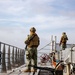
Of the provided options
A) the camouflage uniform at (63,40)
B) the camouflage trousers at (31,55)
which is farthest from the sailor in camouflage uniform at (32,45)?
the camouflage uniform at (63,40)

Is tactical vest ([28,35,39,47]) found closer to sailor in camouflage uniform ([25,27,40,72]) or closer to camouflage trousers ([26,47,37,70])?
sailor in camouflage uniform ([25,27,40,72])

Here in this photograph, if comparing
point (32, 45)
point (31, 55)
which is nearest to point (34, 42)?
point (32, 45)

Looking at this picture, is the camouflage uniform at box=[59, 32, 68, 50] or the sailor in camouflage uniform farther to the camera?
the camouflage uniform at box=[59, 32, 68, 50]

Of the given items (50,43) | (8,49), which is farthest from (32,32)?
(50,43)

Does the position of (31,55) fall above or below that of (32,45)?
below

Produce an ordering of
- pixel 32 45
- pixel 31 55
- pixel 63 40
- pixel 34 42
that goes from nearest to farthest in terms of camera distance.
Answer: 1. pixel 34 42
2. pixel 32 45
3. pixel 31 55
4. pixel 63 40

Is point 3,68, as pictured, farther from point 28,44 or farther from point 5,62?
point 28,44

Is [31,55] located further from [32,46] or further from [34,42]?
[34,42]

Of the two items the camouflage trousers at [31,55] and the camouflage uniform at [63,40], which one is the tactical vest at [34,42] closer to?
the camouflage trousers at [31,55]

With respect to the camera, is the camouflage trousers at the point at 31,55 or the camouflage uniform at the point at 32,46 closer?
the camouflage uniform at the point at 32,46

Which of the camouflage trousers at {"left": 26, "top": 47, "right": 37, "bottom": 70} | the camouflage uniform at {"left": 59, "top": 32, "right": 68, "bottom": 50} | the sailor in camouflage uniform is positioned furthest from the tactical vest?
the camouflage uniform at {"left": 59, "top": 32, "right": 68, "bottom": 50}

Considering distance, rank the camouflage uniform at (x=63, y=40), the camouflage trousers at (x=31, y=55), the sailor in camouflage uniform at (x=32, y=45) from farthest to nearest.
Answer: the camouflage uniform at (x=63, y=40), the camouflage trousers at (x=31, y=55), the sailor in camouflage uniform at (x=32, y=45)

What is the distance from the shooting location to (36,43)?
14438mm

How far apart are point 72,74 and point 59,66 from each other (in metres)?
5.33
